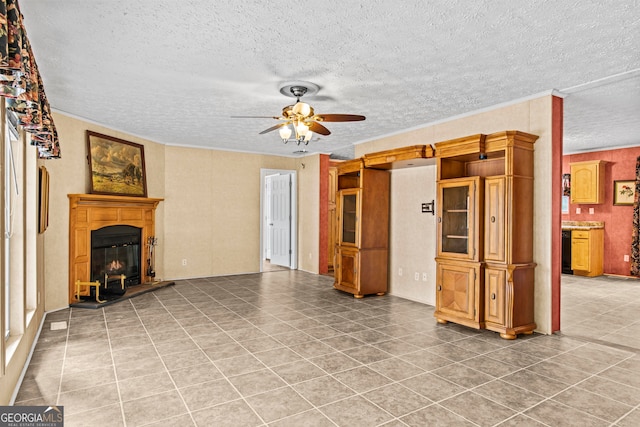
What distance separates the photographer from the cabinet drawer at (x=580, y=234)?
792 cm

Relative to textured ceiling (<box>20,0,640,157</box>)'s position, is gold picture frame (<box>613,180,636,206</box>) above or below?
below

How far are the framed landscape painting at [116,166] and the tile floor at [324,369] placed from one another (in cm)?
190

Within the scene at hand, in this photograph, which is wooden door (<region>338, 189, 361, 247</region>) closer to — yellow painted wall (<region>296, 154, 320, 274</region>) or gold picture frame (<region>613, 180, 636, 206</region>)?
yellow painted wall (<region>296, 154, 320, 274</region>)

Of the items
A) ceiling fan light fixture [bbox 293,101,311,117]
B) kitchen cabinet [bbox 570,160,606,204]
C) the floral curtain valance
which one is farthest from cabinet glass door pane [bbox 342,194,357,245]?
kitchen cabinet [bbox 570,160,606,204]

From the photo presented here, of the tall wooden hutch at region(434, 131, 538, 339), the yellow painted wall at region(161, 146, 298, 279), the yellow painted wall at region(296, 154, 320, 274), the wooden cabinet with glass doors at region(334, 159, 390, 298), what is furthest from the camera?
the yellow painted wall at region(296, 154, 320, 274)

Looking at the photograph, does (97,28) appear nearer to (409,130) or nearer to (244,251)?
(409,130)

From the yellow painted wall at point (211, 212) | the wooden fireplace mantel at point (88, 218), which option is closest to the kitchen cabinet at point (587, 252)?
the yellow painted wall at point (211, 212)

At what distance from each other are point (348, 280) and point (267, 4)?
177 inches

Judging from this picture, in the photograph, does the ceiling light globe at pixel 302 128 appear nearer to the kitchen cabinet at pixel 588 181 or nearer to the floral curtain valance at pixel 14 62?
A: the floral curtain valance at pixel 14 62

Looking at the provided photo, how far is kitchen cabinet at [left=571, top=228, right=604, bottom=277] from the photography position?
25.8 ft

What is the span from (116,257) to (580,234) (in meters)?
8.78

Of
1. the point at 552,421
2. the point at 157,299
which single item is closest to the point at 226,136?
the point at 157,299

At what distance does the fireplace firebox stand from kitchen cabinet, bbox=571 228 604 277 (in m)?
8.50

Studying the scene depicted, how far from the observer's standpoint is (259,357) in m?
3.50
